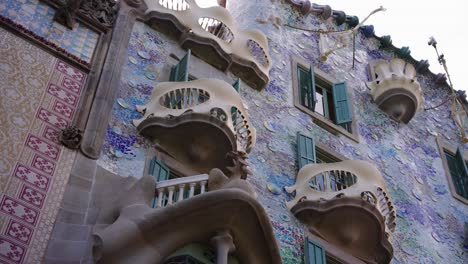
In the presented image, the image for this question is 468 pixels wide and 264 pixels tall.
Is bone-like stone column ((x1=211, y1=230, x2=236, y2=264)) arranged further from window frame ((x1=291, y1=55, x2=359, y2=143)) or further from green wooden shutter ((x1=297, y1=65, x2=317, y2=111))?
green wooden shutter ((x1=297, y1=65, x2=317, y2=111))

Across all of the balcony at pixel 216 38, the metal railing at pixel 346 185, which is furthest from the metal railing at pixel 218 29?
the metal railing at pixel 346 185

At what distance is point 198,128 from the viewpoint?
481 inches

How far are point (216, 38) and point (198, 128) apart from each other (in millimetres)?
3446

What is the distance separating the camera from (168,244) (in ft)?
31.9

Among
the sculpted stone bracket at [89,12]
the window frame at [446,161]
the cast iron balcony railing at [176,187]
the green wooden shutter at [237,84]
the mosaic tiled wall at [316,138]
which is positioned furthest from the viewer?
the window frame at [446,161]

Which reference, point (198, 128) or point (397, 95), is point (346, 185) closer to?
point (198, 128)

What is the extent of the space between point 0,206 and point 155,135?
338 cm

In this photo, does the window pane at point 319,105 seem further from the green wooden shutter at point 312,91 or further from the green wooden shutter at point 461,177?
the green wooden shutter at point 461,177

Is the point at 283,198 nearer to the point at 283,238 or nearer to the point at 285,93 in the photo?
the point at 283,238

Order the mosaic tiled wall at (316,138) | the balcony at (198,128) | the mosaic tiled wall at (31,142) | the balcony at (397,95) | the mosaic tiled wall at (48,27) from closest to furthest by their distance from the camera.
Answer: the mosaic tiled wall at (31,142) < the balcony at (198,128) < the mosaic tiled wall at (48,27) < the mosaic tiled wall at (316,138) < the balcony at (397,95)

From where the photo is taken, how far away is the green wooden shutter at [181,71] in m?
13.7

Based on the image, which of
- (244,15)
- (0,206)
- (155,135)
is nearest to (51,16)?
(155,135)

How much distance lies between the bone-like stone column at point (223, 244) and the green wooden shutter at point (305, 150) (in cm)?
437

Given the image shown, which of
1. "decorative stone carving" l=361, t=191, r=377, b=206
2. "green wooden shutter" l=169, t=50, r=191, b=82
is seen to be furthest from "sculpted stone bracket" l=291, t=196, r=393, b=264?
"green wooden shutter" l=169, t=50, r=191, b=82
